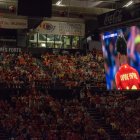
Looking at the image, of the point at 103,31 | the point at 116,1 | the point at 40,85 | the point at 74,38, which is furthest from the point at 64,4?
the point at 103,31

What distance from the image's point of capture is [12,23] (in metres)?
33.7

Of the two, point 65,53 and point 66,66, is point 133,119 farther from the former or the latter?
point 65,53

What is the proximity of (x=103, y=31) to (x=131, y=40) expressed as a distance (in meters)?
1.36

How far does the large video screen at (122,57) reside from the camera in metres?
11.6

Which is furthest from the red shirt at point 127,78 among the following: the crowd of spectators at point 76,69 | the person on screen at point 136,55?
the crowd of spectators at point 76,69

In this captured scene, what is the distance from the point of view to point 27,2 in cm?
2025

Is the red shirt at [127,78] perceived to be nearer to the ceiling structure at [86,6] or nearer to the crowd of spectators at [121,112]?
the crowd of spectators at [121,112]

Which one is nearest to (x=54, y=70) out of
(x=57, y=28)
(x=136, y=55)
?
(x=57, y=28)

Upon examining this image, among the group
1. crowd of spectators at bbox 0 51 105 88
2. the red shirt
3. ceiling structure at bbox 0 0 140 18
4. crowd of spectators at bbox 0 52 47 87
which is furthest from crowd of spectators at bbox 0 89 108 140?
the red shirt

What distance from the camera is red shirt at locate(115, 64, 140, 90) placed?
1180cm

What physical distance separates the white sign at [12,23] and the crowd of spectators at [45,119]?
809 centimetres

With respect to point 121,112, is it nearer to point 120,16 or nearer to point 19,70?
point 19,70

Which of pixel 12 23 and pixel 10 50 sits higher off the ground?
pixel 12 23

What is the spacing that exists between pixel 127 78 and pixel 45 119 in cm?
1287
